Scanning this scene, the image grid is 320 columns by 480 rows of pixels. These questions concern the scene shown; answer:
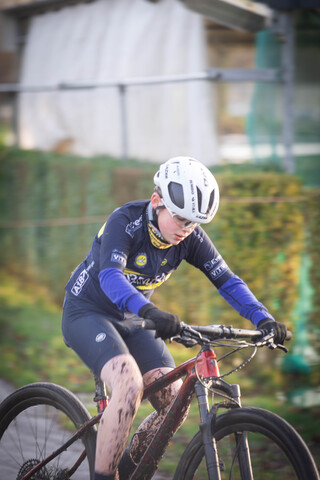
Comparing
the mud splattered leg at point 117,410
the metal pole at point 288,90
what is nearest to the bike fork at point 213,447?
the mud splattered leg at point 117,410

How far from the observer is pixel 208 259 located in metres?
4.18

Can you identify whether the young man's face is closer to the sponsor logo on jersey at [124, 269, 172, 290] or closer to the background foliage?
the sponsor logo on jersey at [124, 269, 172, 290]

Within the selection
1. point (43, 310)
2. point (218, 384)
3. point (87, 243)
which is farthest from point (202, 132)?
point (218, 384)

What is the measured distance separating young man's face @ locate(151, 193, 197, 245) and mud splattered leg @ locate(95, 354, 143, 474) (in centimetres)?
63

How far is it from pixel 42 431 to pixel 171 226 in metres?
1.46

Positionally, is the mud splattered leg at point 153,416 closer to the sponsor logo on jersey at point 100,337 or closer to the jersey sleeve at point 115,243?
the sponsor logo on jersey at point 100,337

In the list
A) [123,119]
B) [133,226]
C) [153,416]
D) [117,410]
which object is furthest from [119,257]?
[123,119]

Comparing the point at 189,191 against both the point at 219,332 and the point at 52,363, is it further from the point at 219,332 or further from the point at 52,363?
the point at 52,363

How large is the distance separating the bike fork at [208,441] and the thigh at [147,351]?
609mm

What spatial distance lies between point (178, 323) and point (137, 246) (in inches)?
29.3

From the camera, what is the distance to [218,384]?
3.71 metres

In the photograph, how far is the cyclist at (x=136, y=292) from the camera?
12.5 feet

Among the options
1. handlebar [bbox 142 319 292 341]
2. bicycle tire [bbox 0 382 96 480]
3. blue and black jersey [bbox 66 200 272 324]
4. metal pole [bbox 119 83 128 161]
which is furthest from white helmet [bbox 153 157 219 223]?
metal pole [bbox 119 83 128 161]

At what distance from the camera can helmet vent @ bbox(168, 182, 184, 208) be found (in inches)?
151
